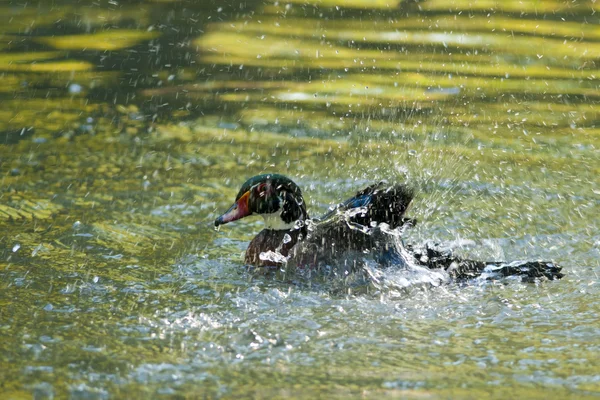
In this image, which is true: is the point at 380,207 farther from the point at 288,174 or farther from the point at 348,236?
the point at 288,174

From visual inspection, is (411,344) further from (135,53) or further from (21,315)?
(135,53)

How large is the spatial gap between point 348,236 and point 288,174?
2.33 m

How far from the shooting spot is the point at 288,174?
9.94 meters

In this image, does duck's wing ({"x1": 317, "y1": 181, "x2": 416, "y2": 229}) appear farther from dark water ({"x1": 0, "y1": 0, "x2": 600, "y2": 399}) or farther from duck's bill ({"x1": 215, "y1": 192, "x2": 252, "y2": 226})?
duck's bill ({"x1": 215, "y1": 192, "x2": 252, "y2": 226})

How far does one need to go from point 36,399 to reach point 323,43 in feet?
31.4

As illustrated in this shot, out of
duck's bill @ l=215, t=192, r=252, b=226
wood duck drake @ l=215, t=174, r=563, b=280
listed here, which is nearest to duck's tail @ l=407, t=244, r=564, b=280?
wood duck drake @ l=215, t=174, r=563, b=280

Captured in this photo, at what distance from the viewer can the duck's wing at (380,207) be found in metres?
7.78

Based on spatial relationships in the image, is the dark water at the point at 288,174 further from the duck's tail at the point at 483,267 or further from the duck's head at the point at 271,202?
the duck's head at the point at 271,202

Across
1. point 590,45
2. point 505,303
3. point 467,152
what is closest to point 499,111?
point 467,152

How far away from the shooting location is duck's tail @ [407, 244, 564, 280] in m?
7.35

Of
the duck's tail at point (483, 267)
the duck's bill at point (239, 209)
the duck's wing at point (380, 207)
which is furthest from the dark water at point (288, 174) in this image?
the duck's wing at point (380, 207)

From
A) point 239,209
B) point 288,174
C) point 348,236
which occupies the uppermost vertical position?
point 288,174

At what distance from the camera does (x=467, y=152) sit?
1057 cm

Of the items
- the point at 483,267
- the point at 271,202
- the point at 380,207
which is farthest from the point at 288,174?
the point at 483,267
